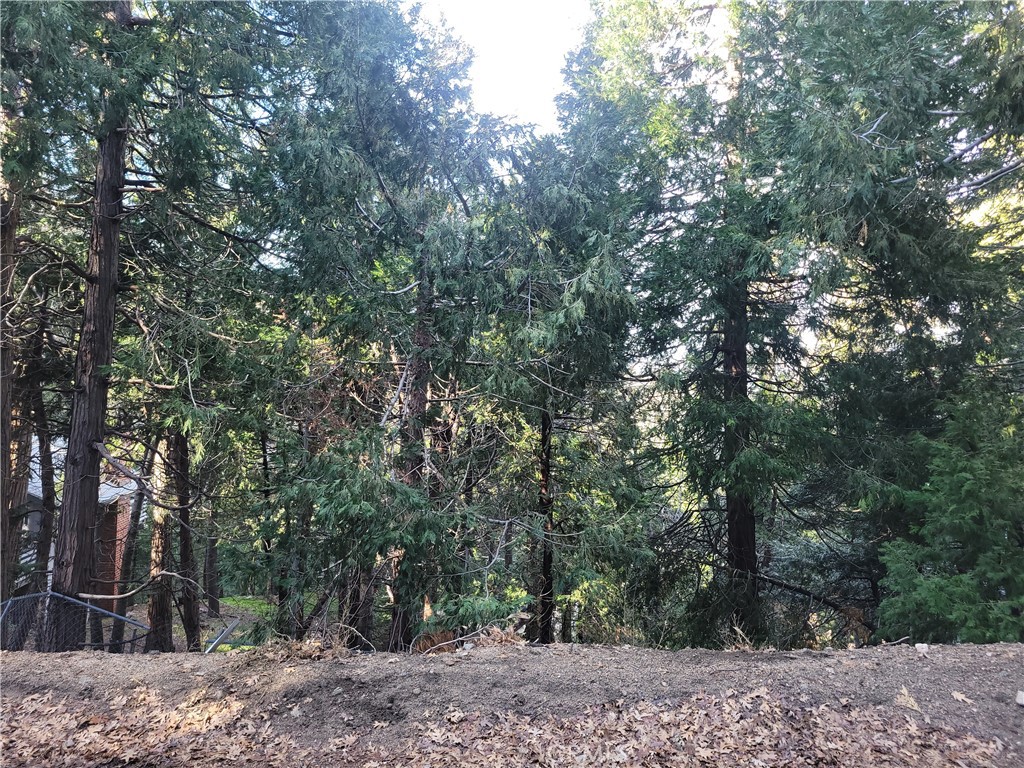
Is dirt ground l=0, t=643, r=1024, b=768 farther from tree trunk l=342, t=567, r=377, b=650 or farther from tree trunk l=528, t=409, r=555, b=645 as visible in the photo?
tree trunk l=528, t=409, r=555, b=645

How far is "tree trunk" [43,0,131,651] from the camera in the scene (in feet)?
23.7

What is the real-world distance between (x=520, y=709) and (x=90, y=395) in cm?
653

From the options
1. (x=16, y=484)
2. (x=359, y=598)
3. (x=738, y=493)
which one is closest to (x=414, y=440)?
(x=359, y=598)

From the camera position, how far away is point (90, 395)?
760 centimetres

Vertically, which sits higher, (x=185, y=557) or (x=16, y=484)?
(x=16, y=484)

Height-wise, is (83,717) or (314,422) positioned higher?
(314,422)

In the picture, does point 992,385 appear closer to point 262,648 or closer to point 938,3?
point 938,3

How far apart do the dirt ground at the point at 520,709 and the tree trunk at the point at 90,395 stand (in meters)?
2.69

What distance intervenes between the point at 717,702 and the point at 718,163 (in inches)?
299

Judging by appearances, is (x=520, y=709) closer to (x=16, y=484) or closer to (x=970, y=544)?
(x=970, y=544)

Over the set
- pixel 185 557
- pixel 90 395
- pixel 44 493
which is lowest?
pixel 185 557

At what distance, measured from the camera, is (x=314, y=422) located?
759 cm

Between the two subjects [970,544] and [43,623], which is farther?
[43,623]

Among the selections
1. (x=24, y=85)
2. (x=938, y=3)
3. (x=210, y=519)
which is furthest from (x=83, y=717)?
(x=938, y=3)
